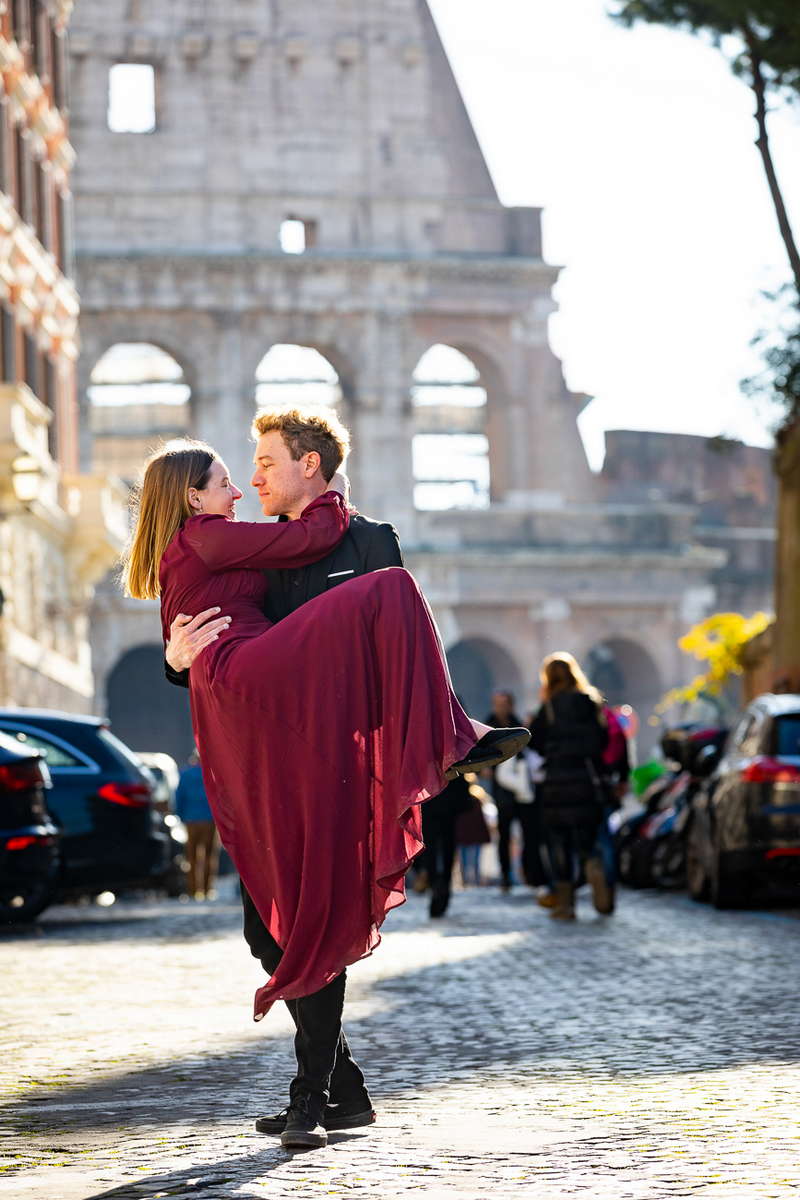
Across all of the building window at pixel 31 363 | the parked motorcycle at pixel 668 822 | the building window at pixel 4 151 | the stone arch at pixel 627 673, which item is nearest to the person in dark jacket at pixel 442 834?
the parked motorcycle at pixel 668 822

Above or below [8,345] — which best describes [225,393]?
above

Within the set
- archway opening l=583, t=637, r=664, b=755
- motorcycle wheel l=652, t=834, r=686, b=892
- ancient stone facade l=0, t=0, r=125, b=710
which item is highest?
ancient stone facade l=0, t=0, r=125, b=710

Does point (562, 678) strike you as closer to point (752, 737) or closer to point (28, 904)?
point (752, 737)

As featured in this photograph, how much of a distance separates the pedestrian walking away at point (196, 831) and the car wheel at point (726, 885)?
7.81 metres

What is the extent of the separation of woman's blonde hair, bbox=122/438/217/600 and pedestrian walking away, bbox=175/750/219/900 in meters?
18.2

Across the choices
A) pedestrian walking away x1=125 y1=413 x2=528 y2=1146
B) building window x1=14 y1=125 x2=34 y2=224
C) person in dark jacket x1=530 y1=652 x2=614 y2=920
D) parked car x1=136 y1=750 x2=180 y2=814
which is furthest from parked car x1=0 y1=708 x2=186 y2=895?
building window x1=14 y1=125 x2=34 y2=224

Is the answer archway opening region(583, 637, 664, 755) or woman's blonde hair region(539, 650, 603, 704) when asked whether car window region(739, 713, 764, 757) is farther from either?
archway opening region(583, 637, 664, 755)

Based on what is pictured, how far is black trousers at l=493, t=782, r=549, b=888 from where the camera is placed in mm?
23984

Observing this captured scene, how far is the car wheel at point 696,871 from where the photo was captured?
19.5 metres

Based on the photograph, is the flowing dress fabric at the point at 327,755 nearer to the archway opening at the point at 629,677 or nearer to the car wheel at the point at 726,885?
the car wheel at the point at 726,885

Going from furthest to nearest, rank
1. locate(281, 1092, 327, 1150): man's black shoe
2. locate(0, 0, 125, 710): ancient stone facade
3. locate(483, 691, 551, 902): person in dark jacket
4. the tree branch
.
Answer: locate(0, 0, 125, 710): ancient stone facade, the tree branch, locate(483, 691, 551, 902): person in dark jacket, locate(281, 1092, 327, 1150): man's black shoe

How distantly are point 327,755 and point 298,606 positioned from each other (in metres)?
0.48

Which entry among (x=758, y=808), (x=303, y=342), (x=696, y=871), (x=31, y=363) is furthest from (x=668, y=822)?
(x=303, y=342)

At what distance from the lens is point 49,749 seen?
722 inches
